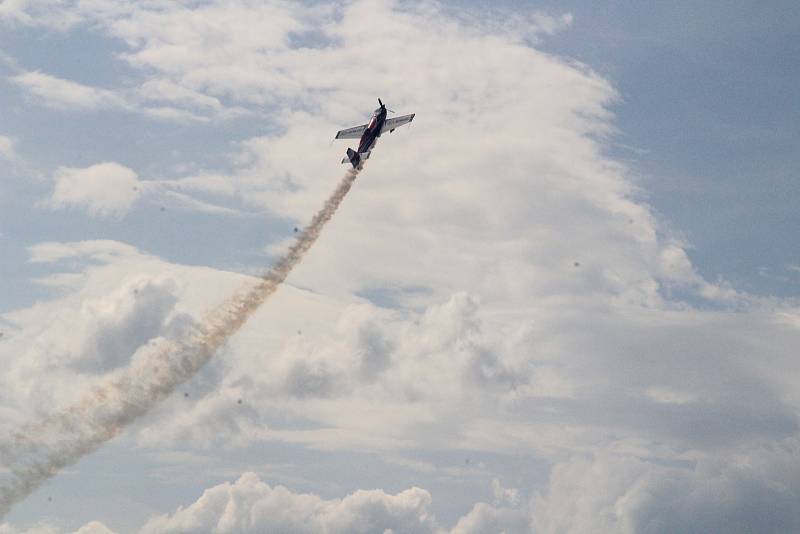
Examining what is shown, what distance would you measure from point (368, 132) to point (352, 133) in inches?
208

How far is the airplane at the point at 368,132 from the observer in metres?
188

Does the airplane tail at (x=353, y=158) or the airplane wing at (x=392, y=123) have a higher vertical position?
the airplane wing at (x=392, y=123)

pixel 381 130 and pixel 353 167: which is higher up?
pixel 381 130

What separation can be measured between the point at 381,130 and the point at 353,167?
1387 centimetres

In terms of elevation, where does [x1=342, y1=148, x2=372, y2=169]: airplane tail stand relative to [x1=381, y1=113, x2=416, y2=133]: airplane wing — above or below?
below

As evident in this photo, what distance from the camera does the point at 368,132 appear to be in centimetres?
19375

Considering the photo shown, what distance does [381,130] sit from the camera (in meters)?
196

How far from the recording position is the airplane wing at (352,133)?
19638 cm

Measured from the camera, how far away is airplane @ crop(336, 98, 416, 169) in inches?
7382

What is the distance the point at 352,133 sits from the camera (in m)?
198

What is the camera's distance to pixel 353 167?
614 ft

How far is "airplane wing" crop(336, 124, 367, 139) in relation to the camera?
19638cm
